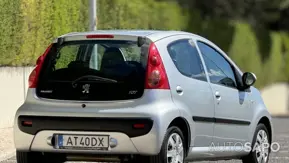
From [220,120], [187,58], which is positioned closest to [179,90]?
[187,58]

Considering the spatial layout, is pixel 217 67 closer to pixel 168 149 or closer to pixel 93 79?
pixel 168 149

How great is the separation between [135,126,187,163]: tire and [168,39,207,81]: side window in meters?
0.69

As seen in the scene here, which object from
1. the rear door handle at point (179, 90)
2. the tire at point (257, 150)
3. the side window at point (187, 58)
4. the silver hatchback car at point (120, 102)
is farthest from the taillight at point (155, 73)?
the tire at point (257, 150)

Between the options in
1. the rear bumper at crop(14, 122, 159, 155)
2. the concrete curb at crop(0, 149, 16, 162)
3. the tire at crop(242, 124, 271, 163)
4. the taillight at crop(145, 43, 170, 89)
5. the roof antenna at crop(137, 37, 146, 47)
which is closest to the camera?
the rear bumper at crop(14, 122, 159, 155)

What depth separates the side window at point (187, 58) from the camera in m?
9.23

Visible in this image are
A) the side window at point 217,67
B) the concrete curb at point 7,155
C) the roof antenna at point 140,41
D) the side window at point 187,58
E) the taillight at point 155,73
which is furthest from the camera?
the concrete curb at point 7,155

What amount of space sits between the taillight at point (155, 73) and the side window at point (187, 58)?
1.12ft

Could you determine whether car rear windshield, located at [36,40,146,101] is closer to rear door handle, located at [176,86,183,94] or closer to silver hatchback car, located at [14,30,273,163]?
silver hatchback car, located at [14,30,273,163]

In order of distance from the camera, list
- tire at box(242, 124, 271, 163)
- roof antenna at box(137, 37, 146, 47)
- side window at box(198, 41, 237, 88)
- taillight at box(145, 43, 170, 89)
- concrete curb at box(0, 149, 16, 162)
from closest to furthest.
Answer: taillight at box(145, 43, 170, 89) < roof antenna at box(137, 37, 146, 47) < side window at box(198, 41, 237, 88) < tire at box(242, 124, 271, 163) < concrete curb at box(0, 149, 16, 162)

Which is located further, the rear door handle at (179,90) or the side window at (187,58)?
the side window at (187,58)

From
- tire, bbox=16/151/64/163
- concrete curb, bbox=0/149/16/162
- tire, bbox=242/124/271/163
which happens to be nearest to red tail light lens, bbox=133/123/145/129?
tire, bbox=16/151/64/163

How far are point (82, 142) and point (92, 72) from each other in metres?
0.74

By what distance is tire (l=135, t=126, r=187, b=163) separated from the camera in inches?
336

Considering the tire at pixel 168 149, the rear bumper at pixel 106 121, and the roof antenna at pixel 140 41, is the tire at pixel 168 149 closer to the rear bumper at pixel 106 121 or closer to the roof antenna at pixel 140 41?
the rear bumper at pixel 106 121
